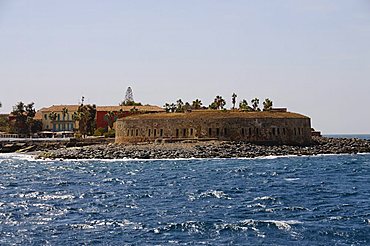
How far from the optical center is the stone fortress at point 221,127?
83.1 m

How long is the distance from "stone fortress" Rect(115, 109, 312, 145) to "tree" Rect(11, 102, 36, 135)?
36288 millimetres

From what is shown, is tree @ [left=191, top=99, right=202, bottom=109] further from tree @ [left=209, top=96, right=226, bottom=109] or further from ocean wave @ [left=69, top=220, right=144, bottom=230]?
ocean wave @ [left=69, top=220, right=144, bottom=230]

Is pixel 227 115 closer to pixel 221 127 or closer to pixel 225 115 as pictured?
pixel 225 115

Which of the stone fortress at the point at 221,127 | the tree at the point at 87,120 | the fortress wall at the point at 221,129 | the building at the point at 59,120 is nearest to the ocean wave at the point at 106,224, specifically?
the stone fortress at the point at 221,127

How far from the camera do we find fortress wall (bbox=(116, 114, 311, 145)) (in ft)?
273

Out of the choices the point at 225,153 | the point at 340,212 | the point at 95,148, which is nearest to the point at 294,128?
the point at 225,153

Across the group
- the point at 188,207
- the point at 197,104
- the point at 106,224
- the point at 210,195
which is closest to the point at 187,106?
the point at 197,104

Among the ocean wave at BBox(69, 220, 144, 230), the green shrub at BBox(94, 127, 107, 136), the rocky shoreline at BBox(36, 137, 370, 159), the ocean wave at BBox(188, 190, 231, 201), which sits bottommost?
the ocean wave at BBox(69, 220, 144, 230)

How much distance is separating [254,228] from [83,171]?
31.5m

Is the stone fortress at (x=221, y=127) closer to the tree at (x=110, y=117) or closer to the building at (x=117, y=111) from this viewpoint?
the tree at (x=110, y=117)

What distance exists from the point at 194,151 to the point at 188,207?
Answer: 140 ft

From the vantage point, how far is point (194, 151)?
74375mm

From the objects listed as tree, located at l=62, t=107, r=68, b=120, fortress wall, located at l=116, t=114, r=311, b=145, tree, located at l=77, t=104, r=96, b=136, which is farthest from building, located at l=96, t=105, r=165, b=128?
fortress wall, located at l=116, t=114, r=311, b=145

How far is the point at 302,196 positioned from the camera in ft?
116
